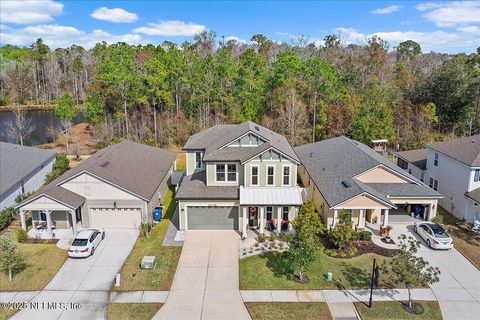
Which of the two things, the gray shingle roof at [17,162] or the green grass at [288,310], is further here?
the gray shingle roof at [17,162]

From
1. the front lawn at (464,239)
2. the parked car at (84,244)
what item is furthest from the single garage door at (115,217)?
the front lawn at (464,239)

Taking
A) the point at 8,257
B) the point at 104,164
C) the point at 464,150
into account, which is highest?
the point at 464,150

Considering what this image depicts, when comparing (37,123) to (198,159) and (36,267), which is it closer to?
(198,159)

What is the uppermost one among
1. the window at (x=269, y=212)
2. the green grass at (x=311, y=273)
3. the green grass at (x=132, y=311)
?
the window at (x=269, y=212)

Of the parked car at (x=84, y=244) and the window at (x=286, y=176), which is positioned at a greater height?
the window at (x=286, y=176)

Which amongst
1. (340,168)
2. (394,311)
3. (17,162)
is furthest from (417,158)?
(17,162)

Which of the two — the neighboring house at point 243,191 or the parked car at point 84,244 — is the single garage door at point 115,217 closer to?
the parked car at point 84,244

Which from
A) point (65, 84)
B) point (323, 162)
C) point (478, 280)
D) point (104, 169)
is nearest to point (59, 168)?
point (104, 169)
